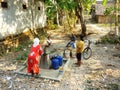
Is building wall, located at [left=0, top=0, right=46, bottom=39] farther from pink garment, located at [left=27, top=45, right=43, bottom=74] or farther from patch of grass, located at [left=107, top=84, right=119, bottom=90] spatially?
patch of grass, located at [left=107, top=84, right=119, bottom=90]

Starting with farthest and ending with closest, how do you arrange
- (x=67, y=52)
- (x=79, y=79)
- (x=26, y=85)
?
(x=67, y=52) < (x=79, y=79) < (x=26, y=85)

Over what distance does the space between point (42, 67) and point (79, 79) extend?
2.13 meters

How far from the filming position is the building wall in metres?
13.7

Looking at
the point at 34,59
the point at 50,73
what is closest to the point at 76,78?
the point at 50,73

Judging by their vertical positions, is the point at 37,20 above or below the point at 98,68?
above

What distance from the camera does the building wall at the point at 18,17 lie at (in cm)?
1369

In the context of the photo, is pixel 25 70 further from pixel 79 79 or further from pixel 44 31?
pixel 44 31

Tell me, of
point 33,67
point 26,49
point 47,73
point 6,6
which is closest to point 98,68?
point 47,73

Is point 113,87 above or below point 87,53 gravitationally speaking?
below

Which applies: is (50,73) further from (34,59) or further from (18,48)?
(18,48)

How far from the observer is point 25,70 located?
10133mm

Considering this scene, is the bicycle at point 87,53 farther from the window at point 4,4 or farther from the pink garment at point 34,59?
the window at point 4,4

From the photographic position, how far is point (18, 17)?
1560cm

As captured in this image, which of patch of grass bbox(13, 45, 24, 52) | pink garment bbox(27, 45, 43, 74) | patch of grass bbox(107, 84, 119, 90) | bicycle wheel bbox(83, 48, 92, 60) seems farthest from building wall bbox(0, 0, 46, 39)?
patch of grass bbox(107, 84, 119, 90)
